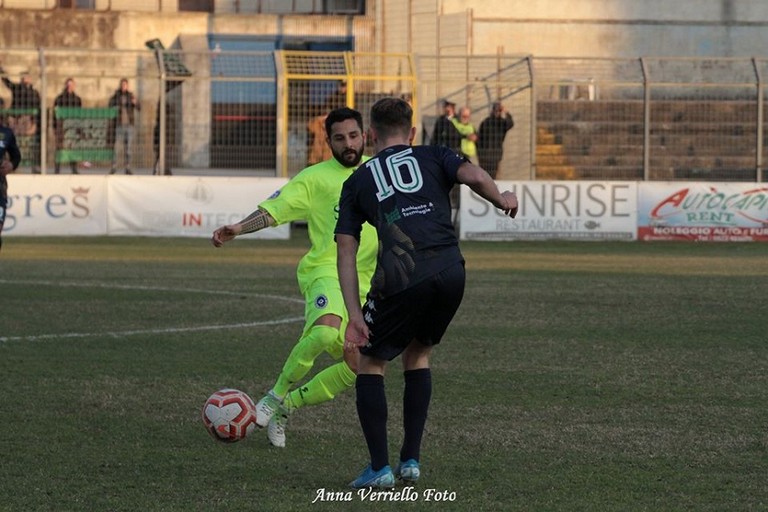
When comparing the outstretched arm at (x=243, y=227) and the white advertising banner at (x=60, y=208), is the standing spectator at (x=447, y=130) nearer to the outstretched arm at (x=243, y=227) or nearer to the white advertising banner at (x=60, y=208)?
the white advertising banner at (x=60, y=208)

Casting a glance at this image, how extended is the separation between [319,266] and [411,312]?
1816 millimetres

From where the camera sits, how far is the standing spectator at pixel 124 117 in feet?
84.1

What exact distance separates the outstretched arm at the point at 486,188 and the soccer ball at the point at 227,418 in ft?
6.27

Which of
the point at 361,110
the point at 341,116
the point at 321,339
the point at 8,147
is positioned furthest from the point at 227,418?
the point at 361,110

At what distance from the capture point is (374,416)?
6.21 metres

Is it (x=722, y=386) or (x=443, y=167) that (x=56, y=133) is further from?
(x=443, y=167)

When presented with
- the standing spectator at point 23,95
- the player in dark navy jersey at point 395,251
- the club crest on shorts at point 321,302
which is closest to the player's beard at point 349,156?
the club crest on shorts at point 321,302

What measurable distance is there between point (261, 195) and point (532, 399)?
649 inches

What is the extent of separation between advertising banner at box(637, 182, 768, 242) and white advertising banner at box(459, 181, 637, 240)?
0.42 m

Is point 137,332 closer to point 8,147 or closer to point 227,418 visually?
point 8,147

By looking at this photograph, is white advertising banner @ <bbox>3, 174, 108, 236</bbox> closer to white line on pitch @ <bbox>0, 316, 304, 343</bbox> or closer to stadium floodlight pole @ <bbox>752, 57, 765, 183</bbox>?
stadium floodlight pole @ <bbox>752, 57, 765, 183</bbox>

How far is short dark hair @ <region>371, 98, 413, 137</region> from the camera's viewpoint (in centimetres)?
615

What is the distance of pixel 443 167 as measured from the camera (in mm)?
6105

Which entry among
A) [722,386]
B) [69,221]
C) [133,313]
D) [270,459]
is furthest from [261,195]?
[270,459]
